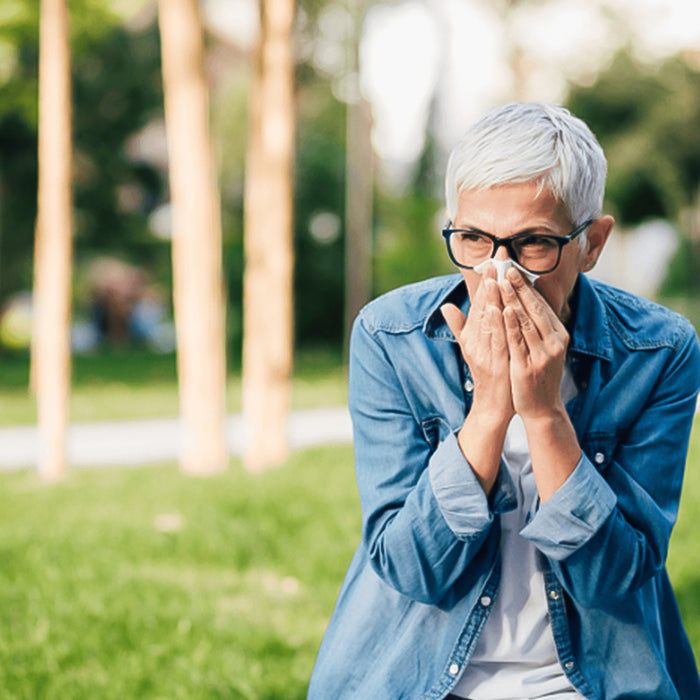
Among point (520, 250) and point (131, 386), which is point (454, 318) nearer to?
point (520, 250)

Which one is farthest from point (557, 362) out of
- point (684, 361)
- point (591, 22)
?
point (591, 22)

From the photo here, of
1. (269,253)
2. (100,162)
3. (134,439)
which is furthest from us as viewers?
(100,162)

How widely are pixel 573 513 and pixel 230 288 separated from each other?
21.3 meters

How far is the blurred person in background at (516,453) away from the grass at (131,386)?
11643 millimetres

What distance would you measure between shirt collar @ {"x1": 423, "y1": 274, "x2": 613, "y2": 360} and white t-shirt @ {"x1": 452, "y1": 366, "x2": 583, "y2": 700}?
0.88ft

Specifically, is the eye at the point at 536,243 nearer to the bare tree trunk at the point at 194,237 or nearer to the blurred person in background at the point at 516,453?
the blurred person in background at the point at 516,453

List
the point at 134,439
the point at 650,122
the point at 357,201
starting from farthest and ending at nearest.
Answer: the point at 650,122 < the point at 357,201 < the point at 134,439

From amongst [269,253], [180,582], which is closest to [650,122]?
[269,253]

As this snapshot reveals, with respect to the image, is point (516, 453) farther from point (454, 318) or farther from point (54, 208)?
point (54, 208)

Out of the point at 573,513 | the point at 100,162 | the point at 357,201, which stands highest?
the point at 573,513

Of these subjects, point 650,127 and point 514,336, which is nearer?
point 514,336

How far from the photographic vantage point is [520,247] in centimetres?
185

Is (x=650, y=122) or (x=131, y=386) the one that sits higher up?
(x=650, y=122)

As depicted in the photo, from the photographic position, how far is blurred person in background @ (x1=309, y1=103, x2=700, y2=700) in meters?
1.80
